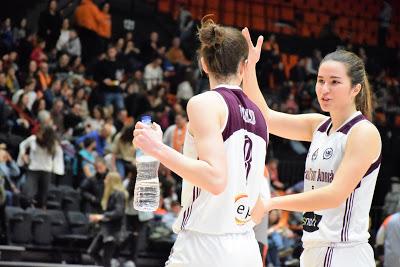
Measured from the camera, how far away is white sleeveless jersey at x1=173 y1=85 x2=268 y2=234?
139 inches

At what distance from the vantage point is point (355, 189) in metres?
4.17

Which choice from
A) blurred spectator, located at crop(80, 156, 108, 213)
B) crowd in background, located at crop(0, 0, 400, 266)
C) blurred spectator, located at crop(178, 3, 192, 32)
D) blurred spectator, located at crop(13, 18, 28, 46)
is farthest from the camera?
blurred spectator, located at crop(178, 3, 192, 32)

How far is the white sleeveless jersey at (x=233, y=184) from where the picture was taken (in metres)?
3.53

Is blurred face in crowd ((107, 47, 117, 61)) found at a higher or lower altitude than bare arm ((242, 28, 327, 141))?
higher

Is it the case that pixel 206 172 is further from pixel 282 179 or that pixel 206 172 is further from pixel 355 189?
pixel 282 179

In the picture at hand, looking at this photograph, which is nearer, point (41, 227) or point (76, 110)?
point (41, 227)

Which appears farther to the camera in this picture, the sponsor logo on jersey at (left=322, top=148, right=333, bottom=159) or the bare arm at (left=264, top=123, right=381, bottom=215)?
the sponsor logo on jersey at (left=322, top=148, right=333, bottom=159)

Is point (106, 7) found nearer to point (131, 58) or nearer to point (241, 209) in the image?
point (131, 58)

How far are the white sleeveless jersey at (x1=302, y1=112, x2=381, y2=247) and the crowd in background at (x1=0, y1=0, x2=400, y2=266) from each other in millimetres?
7416

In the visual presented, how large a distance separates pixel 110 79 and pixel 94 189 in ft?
13.3

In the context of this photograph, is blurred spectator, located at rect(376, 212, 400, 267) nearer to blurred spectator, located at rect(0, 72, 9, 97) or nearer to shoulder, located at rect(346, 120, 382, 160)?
shoulder, located at rect(346, 120, 382, 160)

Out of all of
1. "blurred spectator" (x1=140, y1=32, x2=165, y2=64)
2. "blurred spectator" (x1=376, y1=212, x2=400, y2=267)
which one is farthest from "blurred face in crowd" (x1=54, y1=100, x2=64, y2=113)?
"blurred spectator" (x1=376, y1=212, x2=400, y2=267)

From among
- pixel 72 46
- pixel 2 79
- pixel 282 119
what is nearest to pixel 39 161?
pixel 2 79

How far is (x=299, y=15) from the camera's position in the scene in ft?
72.6
